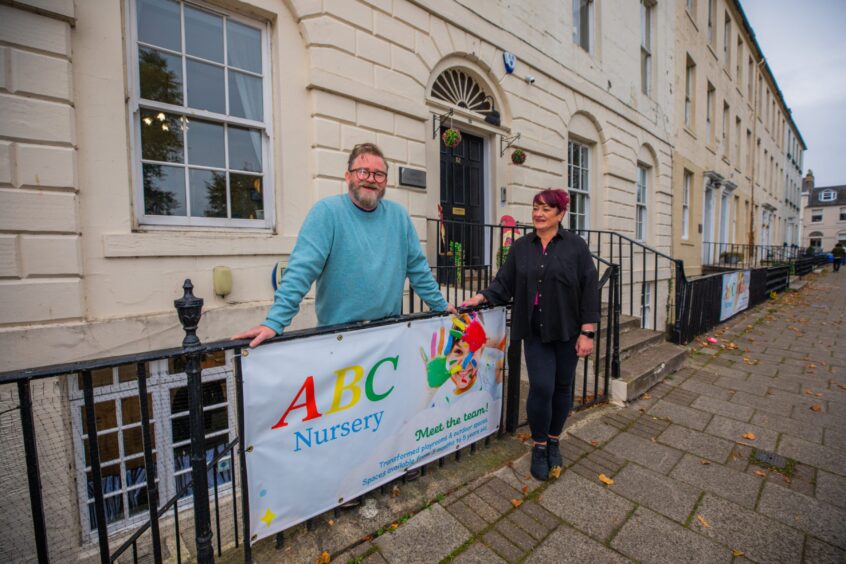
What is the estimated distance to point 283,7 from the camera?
13.1ft

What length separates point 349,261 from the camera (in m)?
2.22

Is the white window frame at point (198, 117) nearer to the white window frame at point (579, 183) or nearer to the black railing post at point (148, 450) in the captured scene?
the black railing post at point (148, 450)

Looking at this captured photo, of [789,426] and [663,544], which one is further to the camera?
[789,426]

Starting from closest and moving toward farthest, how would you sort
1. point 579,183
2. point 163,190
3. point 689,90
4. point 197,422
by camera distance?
point 197,422 < point 163,190 < point 579,183 < point 689,90

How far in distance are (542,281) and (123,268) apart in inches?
135

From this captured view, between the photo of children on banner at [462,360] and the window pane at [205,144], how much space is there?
2.97 m

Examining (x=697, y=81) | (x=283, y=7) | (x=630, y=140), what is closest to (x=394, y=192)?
(x=283, y=7)

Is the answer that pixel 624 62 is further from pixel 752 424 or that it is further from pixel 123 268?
pixel 123 268

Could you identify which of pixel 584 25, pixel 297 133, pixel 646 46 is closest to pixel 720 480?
pixel 297 133

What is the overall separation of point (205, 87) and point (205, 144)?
0.55 m

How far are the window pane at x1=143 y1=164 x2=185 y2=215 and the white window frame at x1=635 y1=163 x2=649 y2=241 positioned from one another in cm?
1068

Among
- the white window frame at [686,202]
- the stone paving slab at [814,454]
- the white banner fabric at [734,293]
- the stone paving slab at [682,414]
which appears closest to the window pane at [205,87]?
the stone paving slab at [682,414]

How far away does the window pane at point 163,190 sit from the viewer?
3422 millimetres

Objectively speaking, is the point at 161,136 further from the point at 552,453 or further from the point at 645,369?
the point at 645,369
